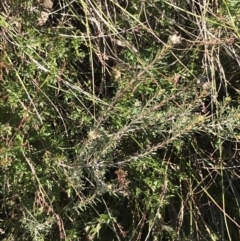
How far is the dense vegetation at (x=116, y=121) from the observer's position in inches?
49.4

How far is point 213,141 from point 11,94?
0.60 m

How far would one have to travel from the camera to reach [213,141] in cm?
152

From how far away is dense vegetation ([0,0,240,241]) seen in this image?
1256 millimetres

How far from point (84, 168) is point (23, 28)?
0.41m

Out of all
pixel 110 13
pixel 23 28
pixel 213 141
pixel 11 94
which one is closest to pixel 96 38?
pixel 110 13

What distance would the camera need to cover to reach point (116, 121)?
1.31m

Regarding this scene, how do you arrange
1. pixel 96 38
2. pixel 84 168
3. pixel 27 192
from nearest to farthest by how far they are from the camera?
pixel 84 168, pixel 27 192, pixel 96 38

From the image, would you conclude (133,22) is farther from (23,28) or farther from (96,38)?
(23,28)

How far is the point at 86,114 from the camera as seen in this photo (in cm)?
136

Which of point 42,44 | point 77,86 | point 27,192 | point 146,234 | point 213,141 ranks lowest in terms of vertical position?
point 146,234

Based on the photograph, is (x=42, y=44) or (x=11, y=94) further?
(x=42, y=44)

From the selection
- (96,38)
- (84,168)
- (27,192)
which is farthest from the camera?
(96,38)

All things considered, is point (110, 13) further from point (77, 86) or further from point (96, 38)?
point (77, 86)

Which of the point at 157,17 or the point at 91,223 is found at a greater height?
the point at 157,17
